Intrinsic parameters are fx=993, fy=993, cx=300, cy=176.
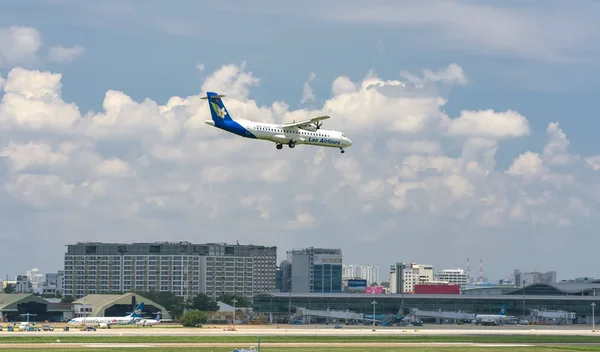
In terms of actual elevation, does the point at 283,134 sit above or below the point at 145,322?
above

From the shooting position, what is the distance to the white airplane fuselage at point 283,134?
12712 centimetres

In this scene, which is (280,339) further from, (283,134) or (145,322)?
(145,322)

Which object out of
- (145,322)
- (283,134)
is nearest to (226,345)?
(283,134)

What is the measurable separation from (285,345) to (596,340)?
5090 centimetres

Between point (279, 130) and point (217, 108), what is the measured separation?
9761mm

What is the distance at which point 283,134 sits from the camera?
13262cm

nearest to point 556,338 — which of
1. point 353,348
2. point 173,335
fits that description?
point 353,348

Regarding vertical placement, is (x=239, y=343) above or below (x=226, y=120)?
below

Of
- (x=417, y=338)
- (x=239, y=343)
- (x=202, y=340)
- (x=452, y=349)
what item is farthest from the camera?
(x=417, y=338)

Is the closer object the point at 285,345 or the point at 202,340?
the point at 285,345

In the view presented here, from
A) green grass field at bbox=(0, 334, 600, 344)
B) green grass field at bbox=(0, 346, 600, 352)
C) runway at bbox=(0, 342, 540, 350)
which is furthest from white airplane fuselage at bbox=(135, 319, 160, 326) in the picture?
green grass field at bbox=(0, 346, 600, 352)

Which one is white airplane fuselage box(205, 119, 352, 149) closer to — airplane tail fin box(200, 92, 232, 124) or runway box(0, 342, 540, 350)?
airplane tail fin box(200, 92, 232, 124)

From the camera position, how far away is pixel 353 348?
118188mm

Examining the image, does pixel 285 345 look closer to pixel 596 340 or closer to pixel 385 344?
pixel 385 344
